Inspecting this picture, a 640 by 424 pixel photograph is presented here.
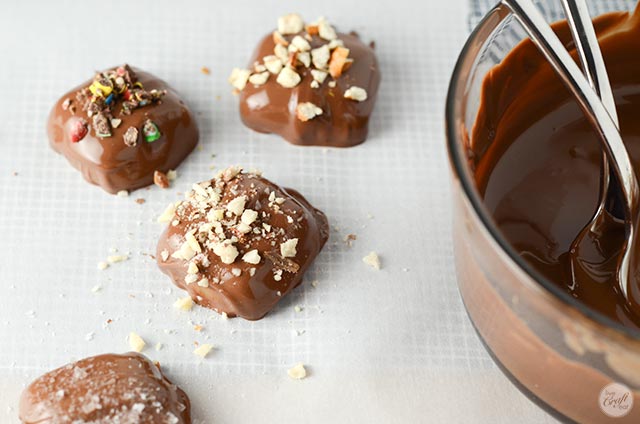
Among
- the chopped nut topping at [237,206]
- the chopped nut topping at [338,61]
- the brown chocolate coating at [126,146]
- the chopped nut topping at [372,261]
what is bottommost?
the chopped nut topping at [372,261]

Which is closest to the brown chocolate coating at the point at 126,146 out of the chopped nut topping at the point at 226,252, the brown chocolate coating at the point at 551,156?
the chopped nut topping at the point at 226,252

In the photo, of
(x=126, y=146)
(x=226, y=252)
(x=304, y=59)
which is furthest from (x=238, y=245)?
(x=304, y=59)

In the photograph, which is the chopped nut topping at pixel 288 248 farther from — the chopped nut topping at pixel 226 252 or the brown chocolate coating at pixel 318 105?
the brown chocolate coating at pixel 318 105

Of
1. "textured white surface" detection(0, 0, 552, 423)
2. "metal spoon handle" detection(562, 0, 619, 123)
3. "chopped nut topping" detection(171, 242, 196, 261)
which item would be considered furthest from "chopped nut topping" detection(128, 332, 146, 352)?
"metal spoon handle" detection(562, 0, 619, 123)

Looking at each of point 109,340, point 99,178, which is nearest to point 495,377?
point 109,340

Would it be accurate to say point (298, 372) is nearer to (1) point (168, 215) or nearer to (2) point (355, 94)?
(1) point (168, 215)
